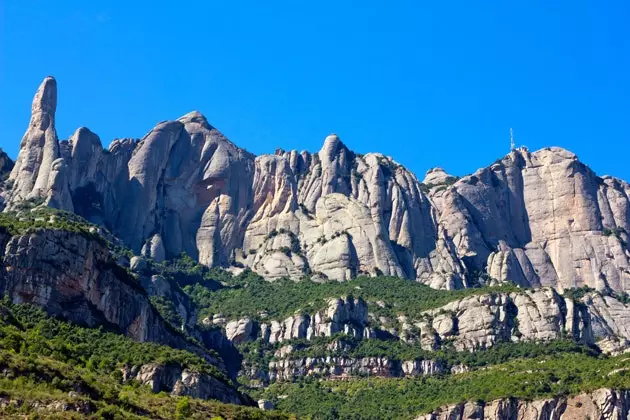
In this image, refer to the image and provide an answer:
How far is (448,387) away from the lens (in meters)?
156

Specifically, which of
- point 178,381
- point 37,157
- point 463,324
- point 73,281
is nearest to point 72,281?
point 73,281

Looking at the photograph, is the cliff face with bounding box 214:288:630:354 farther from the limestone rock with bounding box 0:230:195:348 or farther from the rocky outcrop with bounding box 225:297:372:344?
the limestone rock with bounding box 0:230:195:348

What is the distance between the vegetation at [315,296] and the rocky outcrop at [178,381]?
52.9m

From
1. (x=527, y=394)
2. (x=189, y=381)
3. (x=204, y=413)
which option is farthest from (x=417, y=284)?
(x=204, y=413)

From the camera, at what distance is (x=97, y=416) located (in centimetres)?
8269

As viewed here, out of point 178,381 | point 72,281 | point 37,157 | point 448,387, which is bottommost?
point 178,381

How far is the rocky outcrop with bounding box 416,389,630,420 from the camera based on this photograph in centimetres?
13950

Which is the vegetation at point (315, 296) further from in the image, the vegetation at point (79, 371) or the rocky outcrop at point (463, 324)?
the vegetation at point (79, 371)

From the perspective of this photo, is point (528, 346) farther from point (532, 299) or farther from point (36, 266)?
point (36, 266)

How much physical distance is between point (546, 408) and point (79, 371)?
208ft

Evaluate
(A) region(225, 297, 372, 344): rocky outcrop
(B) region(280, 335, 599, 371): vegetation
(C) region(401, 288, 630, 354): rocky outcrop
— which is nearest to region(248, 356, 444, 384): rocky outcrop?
(B) region(280, 335, 599, 371): vegetation

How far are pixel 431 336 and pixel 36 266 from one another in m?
66.8

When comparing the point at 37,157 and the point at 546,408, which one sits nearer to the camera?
the point at 546,408

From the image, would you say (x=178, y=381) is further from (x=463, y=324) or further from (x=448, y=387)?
(x=463, y=324)
